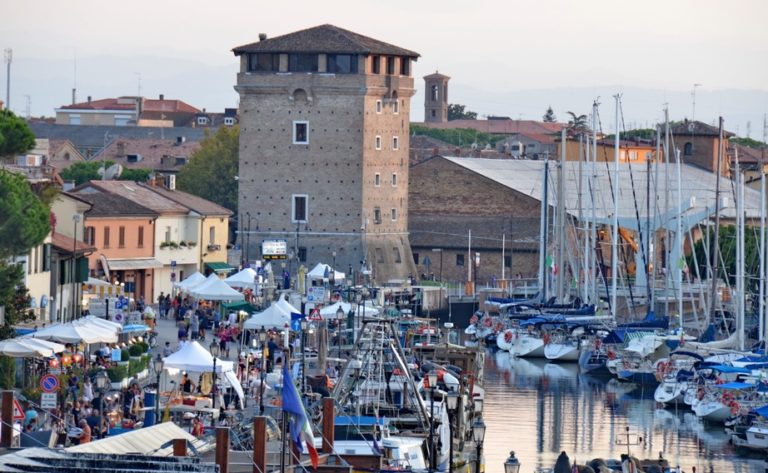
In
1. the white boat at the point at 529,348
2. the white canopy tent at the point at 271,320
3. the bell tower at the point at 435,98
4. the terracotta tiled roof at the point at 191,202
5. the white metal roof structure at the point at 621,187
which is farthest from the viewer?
the bell tower at the point at 435,98

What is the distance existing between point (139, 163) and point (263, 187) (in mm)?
25588

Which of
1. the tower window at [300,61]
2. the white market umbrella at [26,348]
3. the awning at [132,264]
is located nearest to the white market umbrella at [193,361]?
the white market umbrella at [26,348]

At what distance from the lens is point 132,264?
232 feet

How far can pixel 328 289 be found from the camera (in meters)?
70.2

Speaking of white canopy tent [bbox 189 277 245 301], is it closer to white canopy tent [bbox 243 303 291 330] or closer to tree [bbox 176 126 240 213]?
white canopy tent [bbox 243 303 291 330]

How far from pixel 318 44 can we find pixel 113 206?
17902mm

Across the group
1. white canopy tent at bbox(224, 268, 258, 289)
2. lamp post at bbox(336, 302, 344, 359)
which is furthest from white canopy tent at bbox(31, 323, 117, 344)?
white canopy tent at bbox(224, 268, 258, 289)

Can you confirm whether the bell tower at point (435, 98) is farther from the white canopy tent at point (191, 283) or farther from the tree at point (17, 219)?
the tree at point (17, 219)

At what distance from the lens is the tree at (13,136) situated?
131 feet

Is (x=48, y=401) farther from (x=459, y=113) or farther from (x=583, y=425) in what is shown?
(x=459, y=113)

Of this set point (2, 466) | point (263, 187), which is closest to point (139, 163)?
point (263, 187)

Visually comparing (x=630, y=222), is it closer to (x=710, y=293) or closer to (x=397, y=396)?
(x=710, y=293)

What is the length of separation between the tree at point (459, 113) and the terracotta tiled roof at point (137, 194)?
11200cm

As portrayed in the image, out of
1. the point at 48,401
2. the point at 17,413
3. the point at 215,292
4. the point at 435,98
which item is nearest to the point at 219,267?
the point at 215,292
